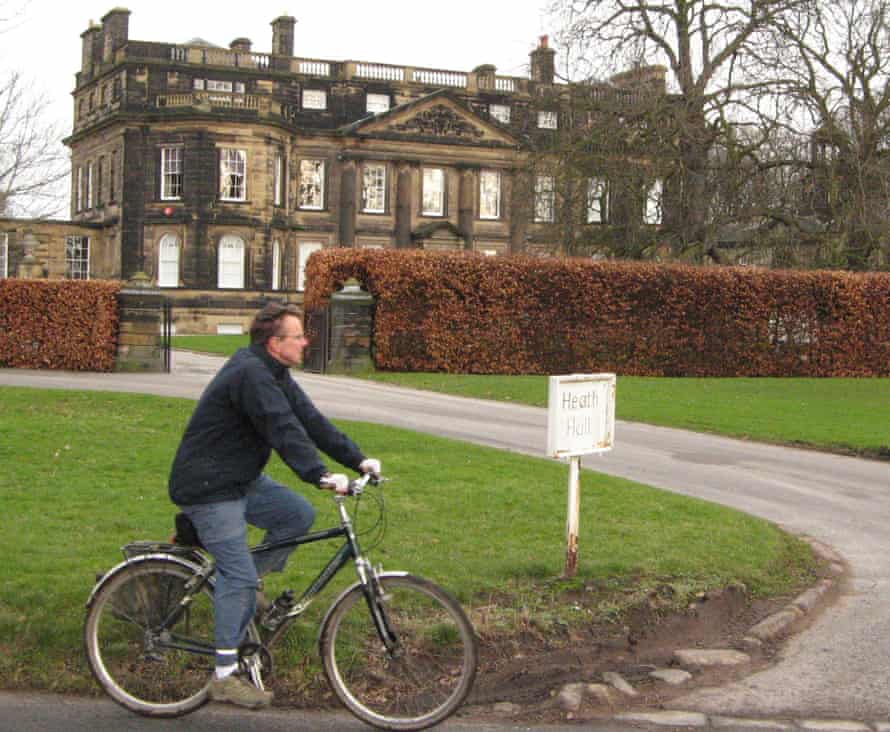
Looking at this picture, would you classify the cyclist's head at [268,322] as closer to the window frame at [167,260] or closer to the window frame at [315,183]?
the window frame at [167,260]

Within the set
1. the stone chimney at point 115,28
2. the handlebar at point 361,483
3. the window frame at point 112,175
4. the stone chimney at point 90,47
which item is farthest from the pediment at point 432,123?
the handlebar at point 361,483

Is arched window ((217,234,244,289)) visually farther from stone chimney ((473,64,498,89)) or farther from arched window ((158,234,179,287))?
stone chimney ((473,64,498,89))

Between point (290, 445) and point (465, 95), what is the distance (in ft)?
213

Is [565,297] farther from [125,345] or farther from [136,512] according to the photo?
[136,512]

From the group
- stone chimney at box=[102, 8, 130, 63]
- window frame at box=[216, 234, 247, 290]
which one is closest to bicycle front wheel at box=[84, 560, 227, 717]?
window frame at box=[216, 234, 247, 290]

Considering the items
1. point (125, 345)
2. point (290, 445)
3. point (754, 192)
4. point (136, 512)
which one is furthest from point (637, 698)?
point (754, 192)

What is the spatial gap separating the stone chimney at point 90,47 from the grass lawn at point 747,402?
4776 cm

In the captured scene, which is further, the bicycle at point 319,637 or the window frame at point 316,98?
the window frame at point 316,98

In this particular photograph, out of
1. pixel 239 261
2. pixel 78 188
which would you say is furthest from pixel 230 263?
pixel 78 188

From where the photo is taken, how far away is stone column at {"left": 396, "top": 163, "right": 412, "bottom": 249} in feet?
209

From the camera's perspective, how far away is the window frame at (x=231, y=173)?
5756 centimetres

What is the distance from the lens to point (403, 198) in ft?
209

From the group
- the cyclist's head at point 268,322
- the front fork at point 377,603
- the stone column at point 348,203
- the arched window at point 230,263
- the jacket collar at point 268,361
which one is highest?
the stone column at point 348,203

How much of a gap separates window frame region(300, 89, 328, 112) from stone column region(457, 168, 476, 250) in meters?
8.60
